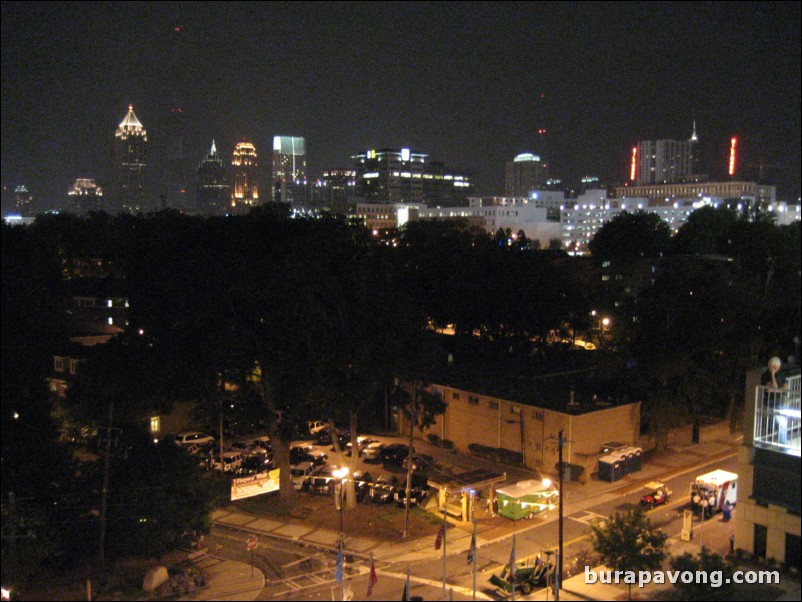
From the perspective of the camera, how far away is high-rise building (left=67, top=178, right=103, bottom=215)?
418ft

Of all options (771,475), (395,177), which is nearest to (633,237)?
(771,475)

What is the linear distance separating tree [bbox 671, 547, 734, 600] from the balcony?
2032 millimetres

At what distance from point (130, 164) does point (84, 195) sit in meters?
14.0

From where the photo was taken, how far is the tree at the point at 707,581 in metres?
10.1

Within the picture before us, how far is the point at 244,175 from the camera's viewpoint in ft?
474

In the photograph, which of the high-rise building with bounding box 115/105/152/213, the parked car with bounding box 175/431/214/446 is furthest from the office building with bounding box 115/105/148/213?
the parked car with bounding box 175/431/214/446

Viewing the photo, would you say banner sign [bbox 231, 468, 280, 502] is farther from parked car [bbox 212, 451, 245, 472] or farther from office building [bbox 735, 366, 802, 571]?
office building [bbox 735, 366, 802, 571]

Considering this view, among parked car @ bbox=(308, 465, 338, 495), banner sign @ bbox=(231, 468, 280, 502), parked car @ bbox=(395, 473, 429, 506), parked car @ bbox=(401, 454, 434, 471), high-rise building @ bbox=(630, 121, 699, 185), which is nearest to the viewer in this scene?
banner sign @ bbox=(231, 468, 280, 502)

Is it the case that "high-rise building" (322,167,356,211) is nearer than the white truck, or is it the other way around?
the white truck

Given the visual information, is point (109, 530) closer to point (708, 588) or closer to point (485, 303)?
point (708, 588)

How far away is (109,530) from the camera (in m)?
13.4

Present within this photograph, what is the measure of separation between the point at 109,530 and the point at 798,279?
15.1 meters

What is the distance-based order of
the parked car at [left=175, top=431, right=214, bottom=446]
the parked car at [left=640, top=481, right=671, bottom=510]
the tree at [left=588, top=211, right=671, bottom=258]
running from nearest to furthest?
1. the parked car at [left=640, top=481, right=671, bottom=510]
2. the parked car at [left=175, top=431, right=214, bottom=446]
3. the tree at [left=588, top=211, right=671, bottom=258]

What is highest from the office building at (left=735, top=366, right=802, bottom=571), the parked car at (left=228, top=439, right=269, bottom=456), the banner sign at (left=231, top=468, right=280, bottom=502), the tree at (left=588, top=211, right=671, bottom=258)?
the tree at (left=588, top=211, right=671, bottom=258)
